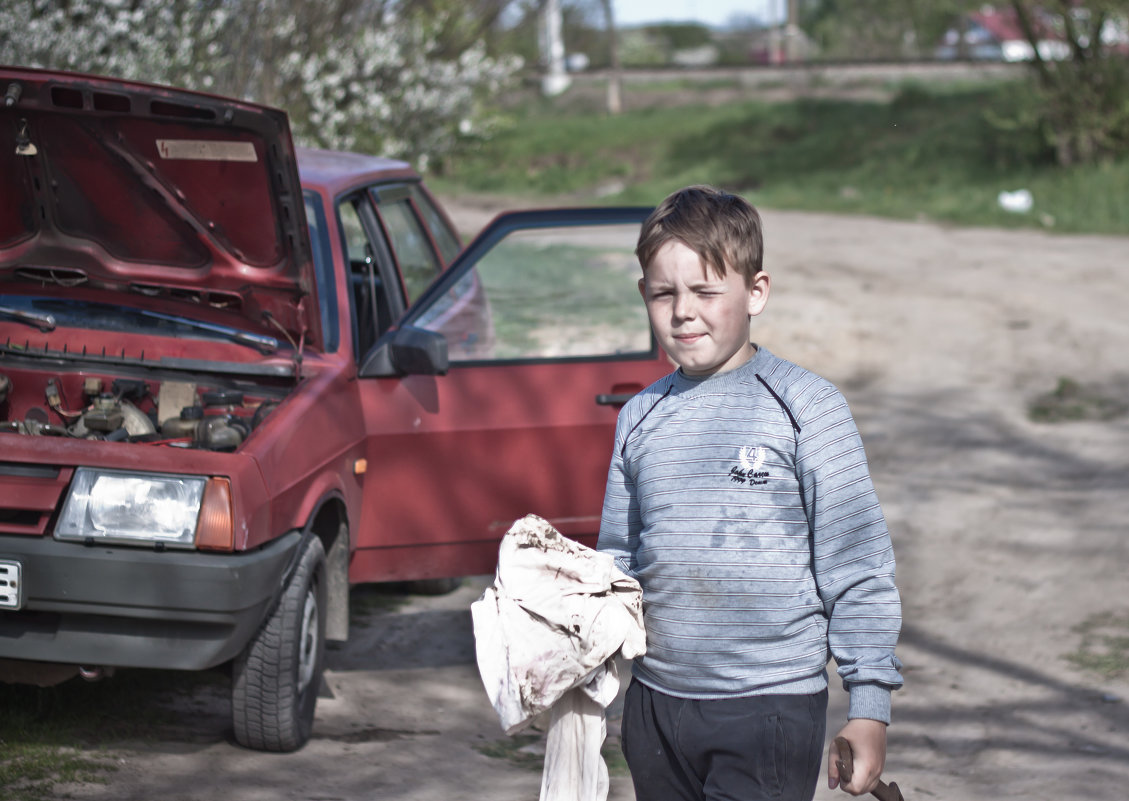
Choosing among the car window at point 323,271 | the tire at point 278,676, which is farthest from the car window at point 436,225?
the tire at point 278,676

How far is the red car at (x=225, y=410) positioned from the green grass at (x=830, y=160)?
42.1ft

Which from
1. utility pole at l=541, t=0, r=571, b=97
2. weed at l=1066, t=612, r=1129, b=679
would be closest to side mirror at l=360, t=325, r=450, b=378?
weed at l=1066, t=612, r=1129, b=679

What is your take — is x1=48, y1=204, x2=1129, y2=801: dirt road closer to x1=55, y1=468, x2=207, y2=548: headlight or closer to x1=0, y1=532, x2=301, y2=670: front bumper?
x1=0, y1=532, x2=301, y2=670: front bumper

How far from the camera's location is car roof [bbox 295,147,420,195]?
4.95m

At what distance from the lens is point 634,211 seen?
471cm

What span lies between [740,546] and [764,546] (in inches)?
1.6

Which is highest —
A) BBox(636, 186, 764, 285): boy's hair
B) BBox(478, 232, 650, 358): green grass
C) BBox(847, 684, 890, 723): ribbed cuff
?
BBox(636, 186, 764, 285): boy's hair

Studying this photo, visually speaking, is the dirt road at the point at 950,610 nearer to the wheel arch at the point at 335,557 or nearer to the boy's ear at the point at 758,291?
the wheel arch at the point at 335,557

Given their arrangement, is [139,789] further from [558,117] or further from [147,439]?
[558,117]

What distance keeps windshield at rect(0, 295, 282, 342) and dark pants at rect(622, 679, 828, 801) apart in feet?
8.63

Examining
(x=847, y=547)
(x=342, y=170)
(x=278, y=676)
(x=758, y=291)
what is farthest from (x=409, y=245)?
(x=847, y=547)

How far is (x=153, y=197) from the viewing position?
420cm

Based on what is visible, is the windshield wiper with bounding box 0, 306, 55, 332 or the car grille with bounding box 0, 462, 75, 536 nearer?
the car grille with bounding box 0, 462, 75, 536

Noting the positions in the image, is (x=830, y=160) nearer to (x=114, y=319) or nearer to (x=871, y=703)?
(x=114, y=319)
